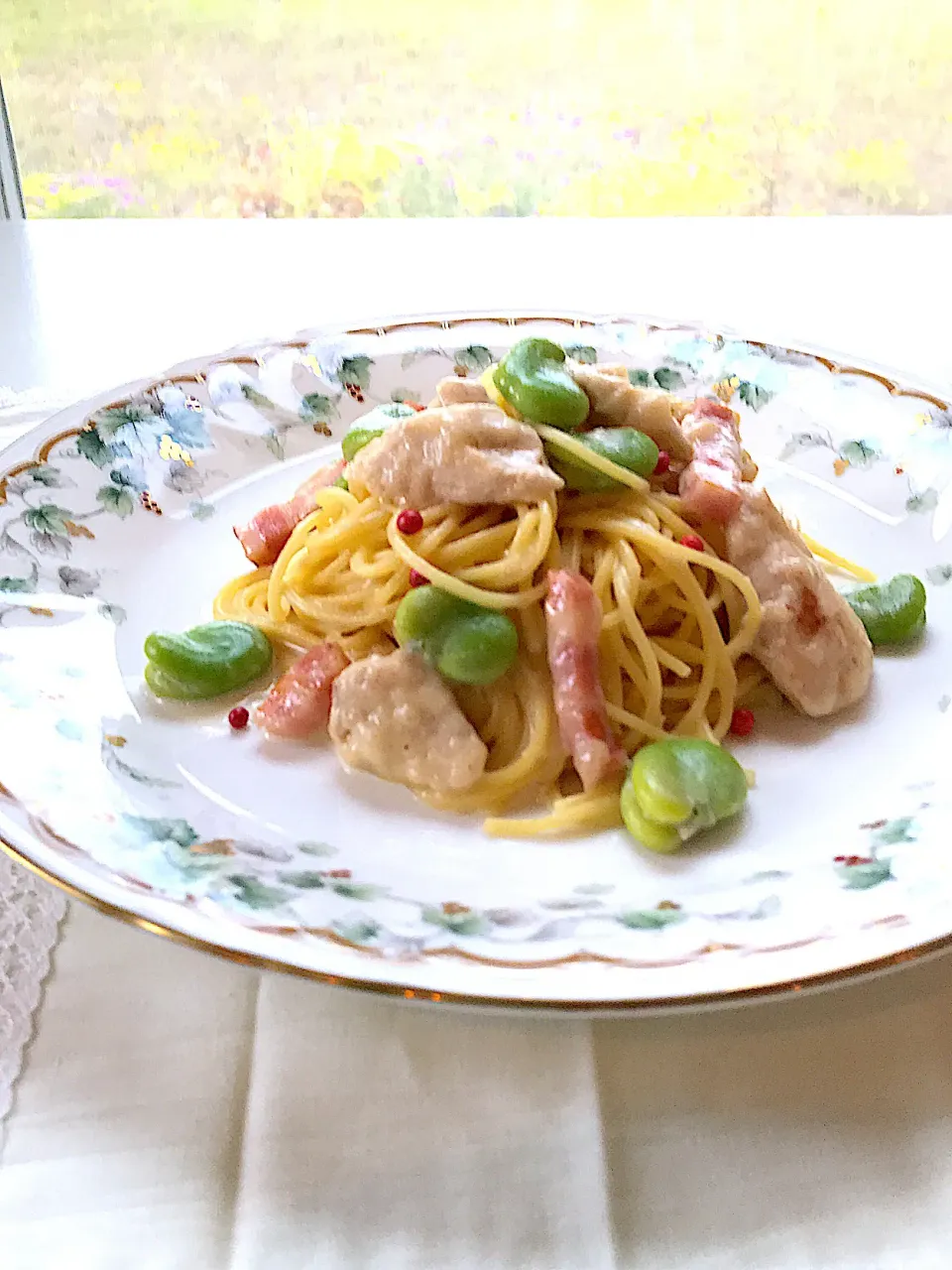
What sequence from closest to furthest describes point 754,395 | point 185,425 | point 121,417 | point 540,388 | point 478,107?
point 540,388 < point 121,417 < point 185,425 < point 754,395 < point 478,107

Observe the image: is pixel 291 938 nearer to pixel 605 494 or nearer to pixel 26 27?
pixel 605 494

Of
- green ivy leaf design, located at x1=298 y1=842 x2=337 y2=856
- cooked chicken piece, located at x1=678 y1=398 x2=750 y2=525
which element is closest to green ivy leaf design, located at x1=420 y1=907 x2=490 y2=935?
green ivy leaf design, located at x1=298 y1=842 x2=337 y2=856

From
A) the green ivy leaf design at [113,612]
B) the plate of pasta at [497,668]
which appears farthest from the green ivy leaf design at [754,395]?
the green ivy leaf design at [113,612]

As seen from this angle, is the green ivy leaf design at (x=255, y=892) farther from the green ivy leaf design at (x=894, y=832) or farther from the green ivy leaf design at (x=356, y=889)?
the green ivy leaf design at (x=894, y=832)

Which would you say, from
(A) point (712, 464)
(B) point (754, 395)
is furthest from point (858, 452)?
(A) point (712, 464)

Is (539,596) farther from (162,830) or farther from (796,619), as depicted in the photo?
(162,830)

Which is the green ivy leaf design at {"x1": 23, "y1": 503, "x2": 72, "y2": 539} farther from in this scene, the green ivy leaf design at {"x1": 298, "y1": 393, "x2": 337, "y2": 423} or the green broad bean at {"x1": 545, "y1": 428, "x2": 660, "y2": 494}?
the green broad bean at {"x1": 545, "y1": 428, "x2": 660, "y2": 494}
